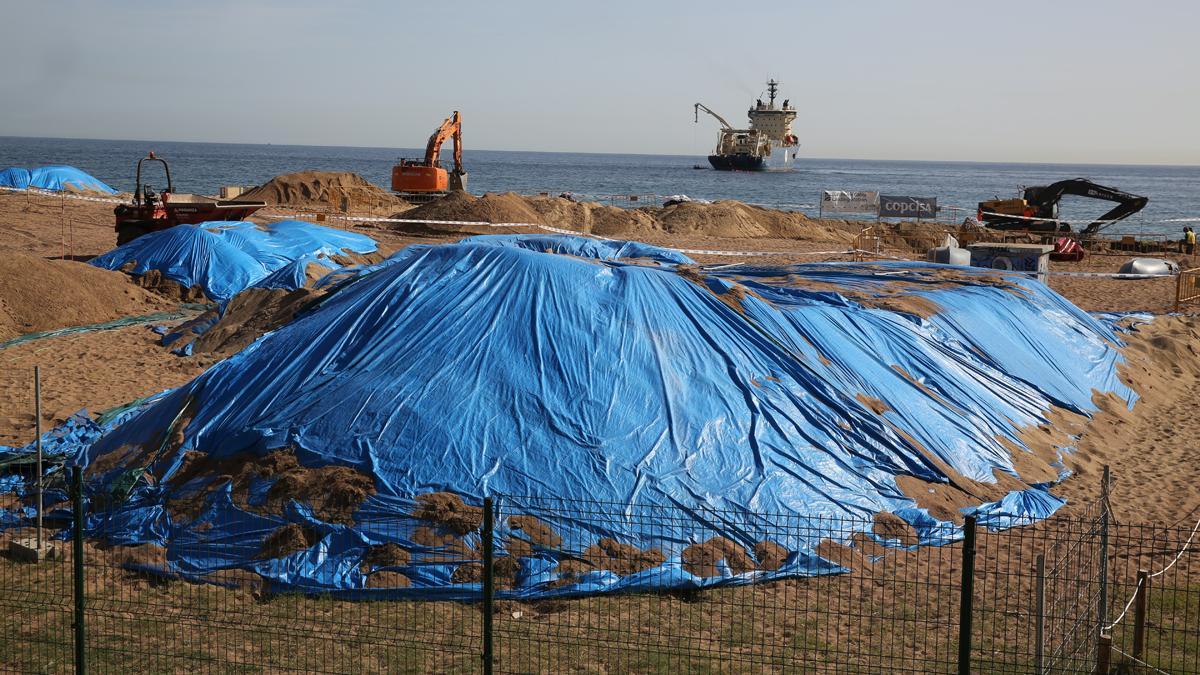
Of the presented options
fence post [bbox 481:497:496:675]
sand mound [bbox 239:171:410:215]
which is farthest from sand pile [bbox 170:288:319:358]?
sand mound [bbox 239:171:410:215]

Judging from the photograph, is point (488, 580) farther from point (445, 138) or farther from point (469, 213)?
point (445, 138)

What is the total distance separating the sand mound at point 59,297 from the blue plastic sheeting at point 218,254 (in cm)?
114

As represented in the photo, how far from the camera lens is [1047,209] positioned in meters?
41.6

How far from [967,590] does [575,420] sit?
4.78 meters

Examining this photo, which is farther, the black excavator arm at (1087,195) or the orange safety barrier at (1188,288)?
the black excavator arm at (1087,195)

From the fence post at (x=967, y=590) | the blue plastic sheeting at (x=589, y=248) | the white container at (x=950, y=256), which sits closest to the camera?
the fence post at (x=967, y=590)

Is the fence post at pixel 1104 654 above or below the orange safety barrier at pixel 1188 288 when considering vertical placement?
below

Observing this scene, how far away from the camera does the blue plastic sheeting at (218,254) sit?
22.8 m

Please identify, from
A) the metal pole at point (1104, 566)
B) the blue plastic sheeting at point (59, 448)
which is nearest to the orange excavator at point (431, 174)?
the blue plastic sheeting at point (59, 448)

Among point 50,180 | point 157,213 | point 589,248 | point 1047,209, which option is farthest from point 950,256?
point 50,180

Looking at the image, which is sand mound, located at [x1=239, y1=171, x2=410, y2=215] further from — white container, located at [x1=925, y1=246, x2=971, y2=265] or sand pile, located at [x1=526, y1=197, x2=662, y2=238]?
white container, located at [x1=925, y1=246, x2=971, y2=265]

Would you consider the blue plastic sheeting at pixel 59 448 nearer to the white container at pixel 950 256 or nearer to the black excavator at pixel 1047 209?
the white container at pixel 950 256

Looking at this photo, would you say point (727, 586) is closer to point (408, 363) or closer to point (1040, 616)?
point (1040, 616)

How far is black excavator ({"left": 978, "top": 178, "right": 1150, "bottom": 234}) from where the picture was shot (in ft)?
132
